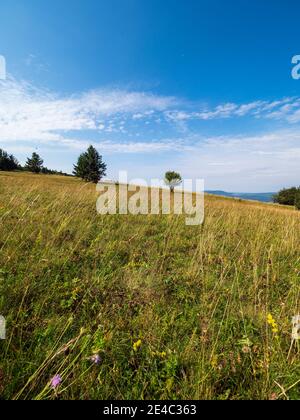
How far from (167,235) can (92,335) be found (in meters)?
3.12

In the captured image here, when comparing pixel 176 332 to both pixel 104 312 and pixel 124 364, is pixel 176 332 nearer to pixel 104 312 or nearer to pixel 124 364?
pixel 124 364

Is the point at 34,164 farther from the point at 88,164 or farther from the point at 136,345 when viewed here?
the point at 136,345

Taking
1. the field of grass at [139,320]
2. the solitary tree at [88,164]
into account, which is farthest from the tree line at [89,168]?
the field of grass at [139,320]

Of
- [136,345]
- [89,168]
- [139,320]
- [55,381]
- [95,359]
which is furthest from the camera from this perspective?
[89,168]

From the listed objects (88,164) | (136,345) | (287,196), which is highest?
(88,164)

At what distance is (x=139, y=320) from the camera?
→ 2.15 metres

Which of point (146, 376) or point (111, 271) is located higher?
point (111, 271)

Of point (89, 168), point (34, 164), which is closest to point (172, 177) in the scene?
point (89, 168)

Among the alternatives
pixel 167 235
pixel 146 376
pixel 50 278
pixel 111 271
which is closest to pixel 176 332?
pixel 146 376

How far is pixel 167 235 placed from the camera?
16.1ft

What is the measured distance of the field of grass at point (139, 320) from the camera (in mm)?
1585

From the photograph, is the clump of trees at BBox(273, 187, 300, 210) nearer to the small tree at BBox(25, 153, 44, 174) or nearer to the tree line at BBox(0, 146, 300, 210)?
the tree line at BBox(0, 146, 300, 210)
